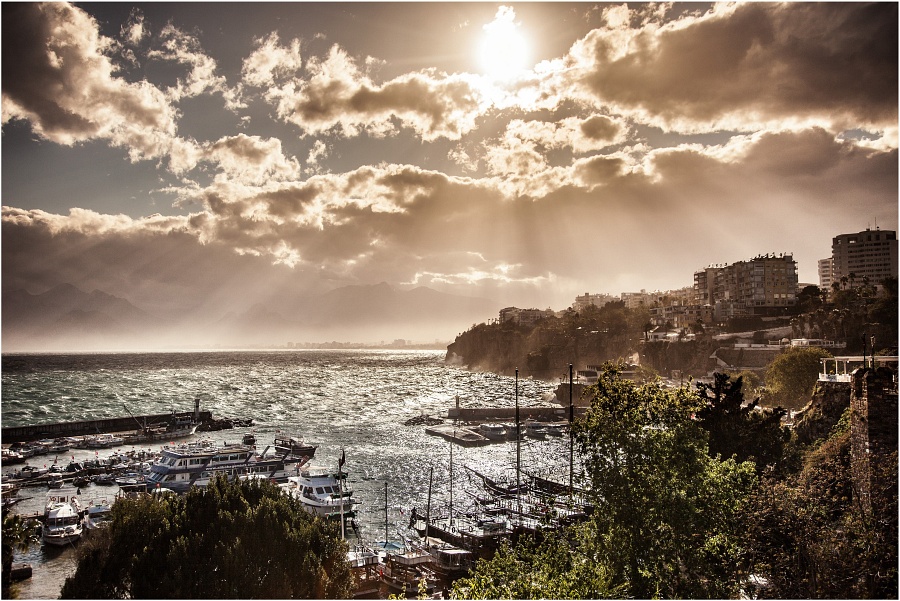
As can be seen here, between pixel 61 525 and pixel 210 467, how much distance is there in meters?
9.07

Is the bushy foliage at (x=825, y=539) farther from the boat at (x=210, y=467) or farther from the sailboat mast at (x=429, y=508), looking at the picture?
the boat at (x=210, y=467)

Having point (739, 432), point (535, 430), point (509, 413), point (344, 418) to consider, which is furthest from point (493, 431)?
point (739, 432)

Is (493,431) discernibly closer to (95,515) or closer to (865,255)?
(95,515)

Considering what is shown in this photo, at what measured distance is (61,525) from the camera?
21000mm

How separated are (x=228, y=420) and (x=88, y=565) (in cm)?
4291

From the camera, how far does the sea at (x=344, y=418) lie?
79.7ft

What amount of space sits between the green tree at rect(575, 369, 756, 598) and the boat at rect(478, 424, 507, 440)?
32.2 metres

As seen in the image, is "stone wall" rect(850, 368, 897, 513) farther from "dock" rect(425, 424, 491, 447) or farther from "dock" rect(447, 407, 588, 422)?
"dock" rect(447, 407, 588, 422)

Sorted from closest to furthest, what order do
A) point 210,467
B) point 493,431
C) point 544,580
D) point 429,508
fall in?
1. point 544,580
2. point 429,508
3. point 210,467
4. point 493,431

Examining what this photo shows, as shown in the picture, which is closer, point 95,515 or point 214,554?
point 214,554

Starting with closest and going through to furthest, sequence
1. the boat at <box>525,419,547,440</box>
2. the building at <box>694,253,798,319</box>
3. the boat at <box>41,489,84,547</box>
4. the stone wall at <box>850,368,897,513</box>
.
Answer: the stone wall at <box>850,368,897,513</box> → the boat at <box>41,489,84,547</box> → the boat at <box>525,419,547,440</box> → the building at <box>694,253,798,319</box>

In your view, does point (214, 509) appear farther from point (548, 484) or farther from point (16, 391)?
point (16, 391)

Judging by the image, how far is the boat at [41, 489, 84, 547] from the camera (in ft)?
65.3

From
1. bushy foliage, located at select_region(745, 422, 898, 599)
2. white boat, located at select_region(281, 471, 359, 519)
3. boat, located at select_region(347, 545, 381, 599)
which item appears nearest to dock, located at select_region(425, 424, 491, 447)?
white boat, located at select_region(281, 471, 359, 519)
